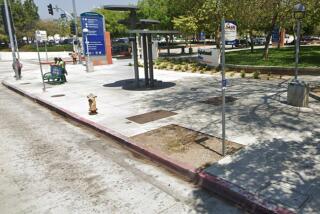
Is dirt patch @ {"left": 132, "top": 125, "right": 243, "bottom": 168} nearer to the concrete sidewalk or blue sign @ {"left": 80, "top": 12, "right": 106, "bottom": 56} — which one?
the concrete sidewalk

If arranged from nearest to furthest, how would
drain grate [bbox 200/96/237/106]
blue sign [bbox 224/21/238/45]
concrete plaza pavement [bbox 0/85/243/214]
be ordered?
concrete plaza pavement [bbox 0/85/243/214] < blue sign [bbox 224/21/238/45] < drain grate [bbox 200/96/237/106]

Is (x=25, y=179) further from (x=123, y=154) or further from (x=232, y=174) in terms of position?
(x=232, y=174)

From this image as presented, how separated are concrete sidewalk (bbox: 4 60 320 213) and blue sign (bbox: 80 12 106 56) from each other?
8234mm

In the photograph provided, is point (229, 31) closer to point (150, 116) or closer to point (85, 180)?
point (85, 180)

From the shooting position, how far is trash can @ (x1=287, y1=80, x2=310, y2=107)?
31.8 feet

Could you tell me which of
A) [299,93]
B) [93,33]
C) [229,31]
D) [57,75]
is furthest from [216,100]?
[93,33]

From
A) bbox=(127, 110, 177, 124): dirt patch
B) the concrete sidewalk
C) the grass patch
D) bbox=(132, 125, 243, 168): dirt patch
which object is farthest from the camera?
the grass patch

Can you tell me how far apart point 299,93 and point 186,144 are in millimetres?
4590

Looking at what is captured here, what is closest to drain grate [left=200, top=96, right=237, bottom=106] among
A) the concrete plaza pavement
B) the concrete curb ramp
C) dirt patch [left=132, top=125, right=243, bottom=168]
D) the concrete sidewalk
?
the concrete sidewalk

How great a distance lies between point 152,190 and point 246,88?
30.2ft

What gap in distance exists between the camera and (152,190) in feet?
18.5

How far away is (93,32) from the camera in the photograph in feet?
81.0

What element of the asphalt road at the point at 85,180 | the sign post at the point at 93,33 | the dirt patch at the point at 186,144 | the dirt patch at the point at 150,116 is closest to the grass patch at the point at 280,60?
the dirt patch at the point at 150,116

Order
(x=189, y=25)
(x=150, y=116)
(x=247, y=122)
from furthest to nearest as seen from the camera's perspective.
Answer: (x=189, y=25)
(x=150, y=116)
(x=247, y=122)
